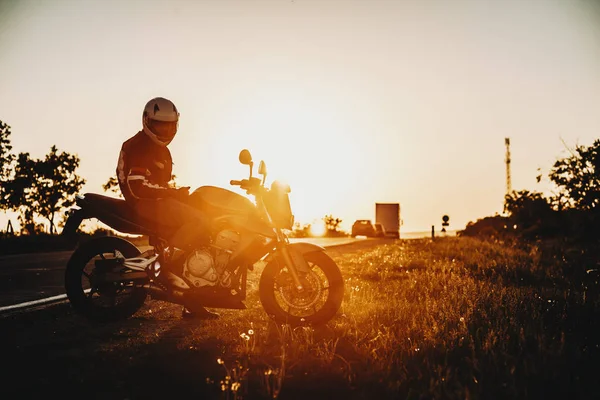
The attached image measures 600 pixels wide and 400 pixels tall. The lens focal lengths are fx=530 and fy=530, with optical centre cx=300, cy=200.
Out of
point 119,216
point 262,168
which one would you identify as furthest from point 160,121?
point 262,168

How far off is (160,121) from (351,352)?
11.1ft

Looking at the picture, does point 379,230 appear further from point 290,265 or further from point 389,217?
point 290,265

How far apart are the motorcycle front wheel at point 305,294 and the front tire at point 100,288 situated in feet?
5.06

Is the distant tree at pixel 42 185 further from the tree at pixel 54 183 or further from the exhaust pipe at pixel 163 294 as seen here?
the exhaust pipe at pixel 163 294

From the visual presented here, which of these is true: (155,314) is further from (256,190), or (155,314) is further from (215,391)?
(215,391)

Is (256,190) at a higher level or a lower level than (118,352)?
higher

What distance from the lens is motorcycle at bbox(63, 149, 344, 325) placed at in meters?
5.84

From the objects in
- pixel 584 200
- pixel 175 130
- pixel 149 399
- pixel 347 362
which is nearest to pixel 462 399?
pixel 347 362

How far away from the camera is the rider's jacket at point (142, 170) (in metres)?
5.93

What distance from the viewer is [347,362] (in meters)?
4.39

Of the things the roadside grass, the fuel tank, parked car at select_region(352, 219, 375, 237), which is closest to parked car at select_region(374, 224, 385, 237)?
parked car at select_region(352, 219, 375, 237)

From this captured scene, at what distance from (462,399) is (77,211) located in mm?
→ 4732

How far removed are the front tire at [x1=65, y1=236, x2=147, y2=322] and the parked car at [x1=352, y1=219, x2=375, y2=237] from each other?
159 feet

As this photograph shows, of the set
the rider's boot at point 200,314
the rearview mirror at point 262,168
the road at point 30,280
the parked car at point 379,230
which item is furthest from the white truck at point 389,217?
the rearview mirror at point 262,168
